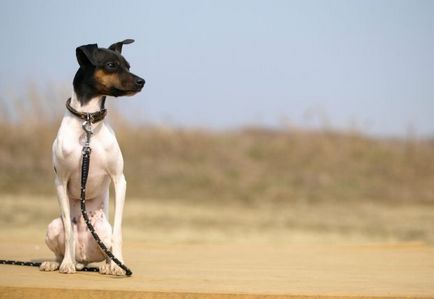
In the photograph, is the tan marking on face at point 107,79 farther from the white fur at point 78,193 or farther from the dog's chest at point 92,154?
the dog's chest at point 92,154

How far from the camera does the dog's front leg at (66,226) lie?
238 inches

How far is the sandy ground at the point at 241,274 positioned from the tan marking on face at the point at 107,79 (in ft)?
4.28

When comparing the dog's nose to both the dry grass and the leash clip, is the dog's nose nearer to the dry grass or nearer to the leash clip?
the leash clip

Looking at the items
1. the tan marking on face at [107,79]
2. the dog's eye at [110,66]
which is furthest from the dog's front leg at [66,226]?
the dog's eye at [110,66]

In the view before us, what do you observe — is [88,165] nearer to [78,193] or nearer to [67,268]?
[78,193]

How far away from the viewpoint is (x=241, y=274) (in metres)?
6.39

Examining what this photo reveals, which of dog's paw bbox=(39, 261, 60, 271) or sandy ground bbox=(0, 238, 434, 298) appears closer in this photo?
sandy ground bbox=(0, 238, 434, 298)

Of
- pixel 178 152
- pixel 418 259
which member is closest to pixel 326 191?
pixel 178 152

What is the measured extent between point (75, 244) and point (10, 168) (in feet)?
42.4

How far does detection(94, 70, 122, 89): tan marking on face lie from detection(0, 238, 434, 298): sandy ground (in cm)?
131

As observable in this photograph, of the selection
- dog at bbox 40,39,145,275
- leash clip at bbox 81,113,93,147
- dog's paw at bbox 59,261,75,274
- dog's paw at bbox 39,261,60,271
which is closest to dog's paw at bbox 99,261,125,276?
dog at bbox 40,39,145,275

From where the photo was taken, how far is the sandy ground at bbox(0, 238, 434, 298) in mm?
5207

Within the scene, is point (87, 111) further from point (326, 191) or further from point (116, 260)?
point (326, 191)

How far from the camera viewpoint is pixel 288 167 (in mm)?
19875
